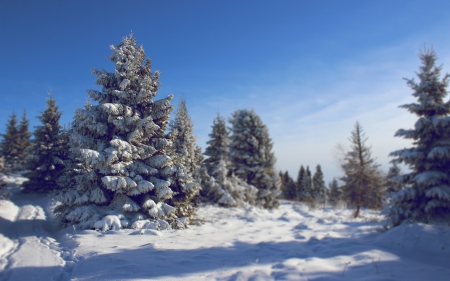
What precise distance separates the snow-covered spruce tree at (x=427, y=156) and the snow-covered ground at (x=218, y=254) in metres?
1.27

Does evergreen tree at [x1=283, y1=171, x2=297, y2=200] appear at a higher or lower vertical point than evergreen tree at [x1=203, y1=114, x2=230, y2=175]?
lower

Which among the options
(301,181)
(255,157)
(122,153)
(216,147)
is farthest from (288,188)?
(122,153)

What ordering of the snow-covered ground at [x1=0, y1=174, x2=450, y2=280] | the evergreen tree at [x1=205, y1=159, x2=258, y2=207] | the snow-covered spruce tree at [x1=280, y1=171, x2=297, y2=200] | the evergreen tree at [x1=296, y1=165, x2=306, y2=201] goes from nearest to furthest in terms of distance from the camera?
1. the snow-covered ground at [x1=0, y1=174, x2=450, y2=280]
2. the evergreen tree at [x1=205, y1=159, x2=258, y2=207]
3. the evergreen tree at [x1=296, y1=165, x2=306, y2=201]
4. the snow-covered spruce tree at [x1=280, y1=171, x2=297, y2=200]

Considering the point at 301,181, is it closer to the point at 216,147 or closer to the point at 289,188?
the point at 289,188

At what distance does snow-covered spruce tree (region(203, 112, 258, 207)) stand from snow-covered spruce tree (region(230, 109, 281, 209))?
80.0 inches

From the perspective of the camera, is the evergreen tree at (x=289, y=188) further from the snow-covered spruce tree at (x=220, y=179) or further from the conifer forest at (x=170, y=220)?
the conifer forest at (x=170, y=220)

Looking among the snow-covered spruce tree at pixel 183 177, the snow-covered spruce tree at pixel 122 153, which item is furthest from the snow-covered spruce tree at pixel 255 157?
the snow-covered spruce tree at pixel 122 153

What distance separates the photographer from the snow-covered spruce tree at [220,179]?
68.7 ft

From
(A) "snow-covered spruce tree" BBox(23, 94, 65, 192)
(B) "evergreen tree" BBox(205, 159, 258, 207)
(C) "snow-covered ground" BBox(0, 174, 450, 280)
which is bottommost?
(C) "snow-covered ground" BBox(0, 174, 450, 280)

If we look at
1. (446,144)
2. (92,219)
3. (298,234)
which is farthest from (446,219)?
(92,219)

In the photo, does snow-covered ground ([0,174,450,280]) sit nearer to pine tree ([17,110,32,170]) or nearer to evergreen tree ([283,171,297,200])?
pine tree ([17,110,32,170])

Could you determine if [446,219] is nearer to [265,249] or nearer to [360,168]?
[265,249]

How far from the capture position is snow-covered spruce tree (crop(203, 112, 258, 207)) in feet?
68.7

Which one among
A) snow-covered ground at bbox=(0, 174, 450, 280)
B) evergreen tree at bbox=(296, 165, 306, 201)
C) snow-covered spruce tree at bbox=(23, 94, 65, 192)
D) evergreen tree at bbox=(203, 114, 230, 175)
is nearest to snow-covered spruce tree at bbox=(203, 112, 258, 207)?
evergreen tree at bbox=(203, 114, 230, 175)
